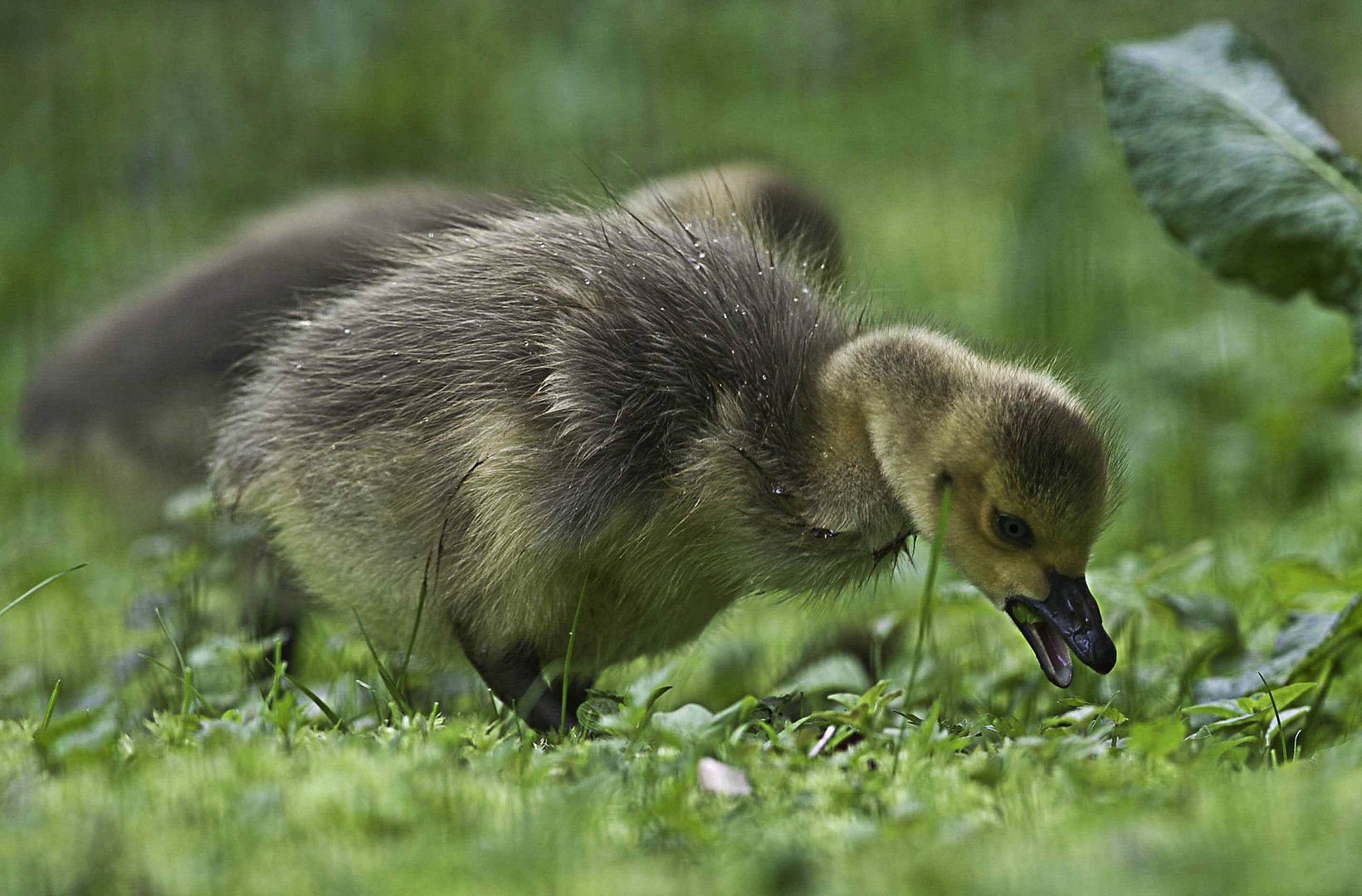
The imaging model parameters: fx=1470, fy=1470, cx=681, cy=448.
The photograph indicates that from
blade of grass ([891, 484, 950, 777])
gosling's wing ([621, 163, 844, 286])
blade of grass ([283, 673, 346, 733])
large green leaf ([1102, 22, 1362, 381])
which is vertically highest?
large green leaf ([1102, 22, 1362, 381])

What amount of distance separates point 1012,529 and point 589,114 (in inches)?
181

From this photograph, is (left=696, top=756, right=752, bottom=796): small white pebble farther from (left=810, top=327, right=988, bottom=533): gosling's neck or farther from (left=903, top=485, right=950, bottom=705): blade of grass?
(left=810, top=327, right=988, bottom=533): gosling's neck

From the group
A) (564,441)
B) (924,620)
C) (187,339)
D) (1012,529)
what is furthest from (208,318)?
(924,620)

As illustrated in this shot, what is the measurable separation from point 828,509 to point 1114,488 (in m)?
0.48

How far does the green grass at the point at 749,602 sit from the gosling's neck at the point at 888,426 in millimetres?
301

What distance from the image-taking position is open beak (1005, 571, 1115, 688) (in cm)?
220

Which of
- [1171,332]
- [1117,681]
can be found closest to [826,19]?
[1171,332]

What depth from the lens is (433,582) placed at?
2.44 metres

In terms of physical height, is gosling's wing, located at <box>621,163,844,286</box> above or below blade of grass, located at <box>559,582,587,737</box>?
above

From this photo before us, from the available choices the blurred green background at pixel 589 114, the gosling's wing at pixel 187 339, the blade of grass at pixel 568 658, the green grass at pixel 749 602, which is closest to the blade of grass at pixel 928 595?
the green grass at pixel 749 602

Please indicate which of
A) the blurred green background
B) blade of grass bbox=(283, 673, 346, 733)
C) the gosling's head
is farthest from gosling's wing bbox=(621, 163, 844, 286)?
the blurred green background

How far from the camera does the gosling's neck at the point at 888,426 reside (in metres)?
2.29

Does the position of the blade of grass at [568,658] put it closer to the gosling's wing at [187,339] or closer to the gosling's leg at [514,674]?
the gosling's leg at [514,674]

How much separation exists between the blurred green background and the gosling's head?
269 centimetres
